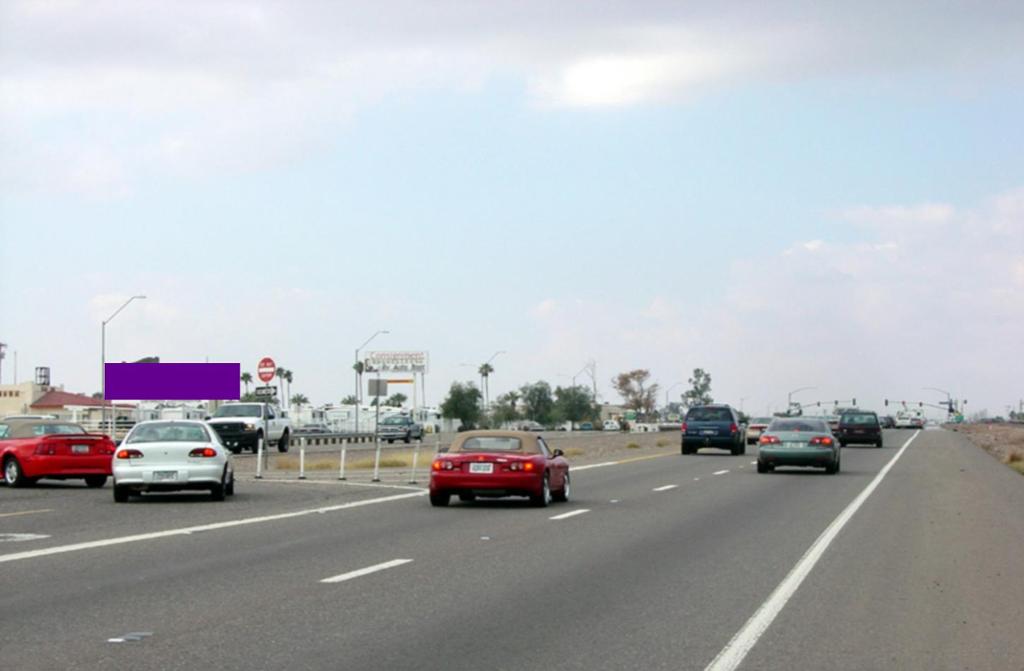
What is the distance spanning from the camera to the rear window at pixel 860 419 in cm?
6400

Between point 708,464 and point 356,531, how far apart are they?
2630 centimetres

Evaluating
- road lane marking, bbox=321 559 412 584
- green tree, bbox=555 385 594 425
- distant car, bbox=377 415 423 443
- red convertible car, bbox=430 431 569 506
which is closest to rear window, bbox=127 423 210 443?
red convertible car, bbox=430 431 569 506

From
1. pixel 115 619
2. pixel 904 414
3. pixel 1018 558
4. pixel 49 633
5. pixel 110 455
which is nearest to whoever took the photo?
pixel 49 633

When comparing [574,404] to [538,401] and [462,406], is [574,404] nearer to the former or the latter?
[538,401]

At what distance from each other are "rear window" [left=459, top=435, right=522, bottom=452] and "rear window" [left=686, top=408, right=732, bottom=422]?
97.3 ft

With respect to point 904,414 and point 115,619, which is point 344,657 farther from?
point 904,414

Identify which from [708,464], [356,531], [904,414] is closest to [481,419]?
[904,414]

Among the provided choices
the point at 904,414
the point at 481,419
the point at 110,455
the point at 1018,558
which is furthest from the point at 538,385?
the point at 1018,558

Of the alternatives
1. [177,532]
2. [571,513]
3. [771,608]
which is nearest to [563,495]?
[571,513]

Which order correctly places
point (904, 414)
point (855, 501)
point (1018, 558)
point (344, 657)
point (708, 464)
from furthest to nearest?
point (904, 414)
point (708, 464)
point (855, 501)
point (1018, 558)
point (344, 657)

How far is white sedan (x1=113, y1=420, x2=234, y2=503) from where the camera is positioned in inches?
923

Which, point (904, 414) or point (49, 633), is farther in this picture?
point (904, 414)

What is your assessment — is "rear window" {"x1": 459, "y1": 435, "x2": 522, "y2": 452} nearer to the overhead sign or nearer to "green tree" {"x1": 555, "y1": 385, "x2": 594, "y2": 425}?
the overhead sign

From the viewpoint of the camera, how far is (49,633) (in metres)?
9.95
